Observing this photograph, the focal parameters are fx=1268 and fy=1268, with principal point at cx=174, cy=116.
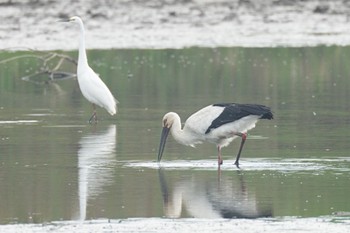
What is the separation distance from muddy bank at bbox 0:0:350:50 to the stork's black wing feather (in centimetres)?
1954

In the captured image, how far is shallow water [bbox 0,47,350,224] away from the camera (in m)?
12.4

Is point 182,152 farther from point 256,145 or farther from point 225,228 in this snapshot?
point 225,228

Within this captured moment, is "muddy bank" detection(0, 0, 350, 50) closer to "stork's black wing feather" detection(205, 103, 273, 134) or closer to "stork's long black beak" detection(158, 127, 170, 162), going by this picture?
"stork's long black beak" detection(158, 127, 170, 162)

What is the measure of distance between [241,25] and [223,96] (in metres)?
16.5

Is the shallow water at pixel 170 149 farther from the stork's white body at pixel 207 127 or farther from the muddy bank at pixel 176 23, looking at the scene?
the muddy bank at pixel 176 23

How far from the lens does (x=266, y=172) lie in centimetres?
1455

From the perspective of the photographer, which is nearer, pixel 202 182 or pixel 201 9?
pixel 202 182

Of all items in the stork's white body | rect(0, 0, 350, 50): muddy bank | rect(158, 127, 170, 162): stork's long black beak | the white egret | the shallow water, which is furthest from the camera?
rect(0, 0, 350, 50): muddy bank

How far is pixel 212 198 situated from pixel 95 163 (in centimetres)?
313

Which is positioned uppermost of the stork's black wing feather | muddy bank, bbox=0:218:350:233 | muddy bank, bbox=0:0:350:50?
the stork's black wing feather

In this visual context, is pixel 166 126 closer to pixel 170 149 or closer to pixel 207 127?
pixel 207 127

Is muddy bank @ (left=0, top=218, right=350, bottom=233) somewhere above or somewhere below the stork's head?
below

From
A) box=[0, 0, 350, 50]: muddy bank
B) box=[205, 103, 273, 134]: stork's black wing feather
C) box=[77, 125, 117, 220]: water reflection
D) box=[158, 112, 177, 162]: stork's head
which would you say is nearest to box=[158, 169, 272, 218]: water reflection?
box=[77, 125, 117, 220]: water reflection

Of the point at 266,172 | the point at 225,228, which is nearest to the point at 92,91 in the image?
the point at 266,172
